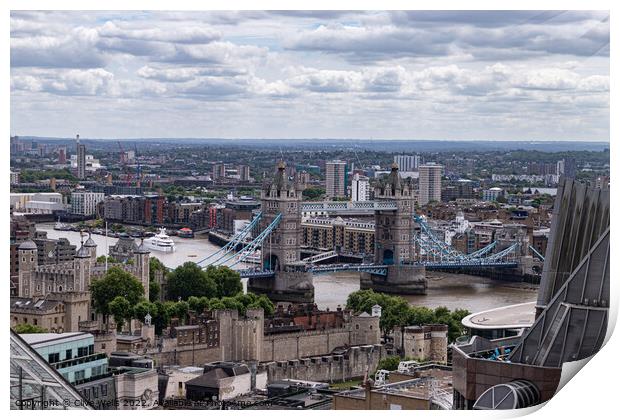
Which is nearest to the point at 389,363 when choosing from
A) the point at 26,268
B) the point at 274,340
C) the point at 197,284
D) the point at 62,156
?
the point at 274,340

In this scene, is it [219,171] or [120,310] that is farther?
[219,171]

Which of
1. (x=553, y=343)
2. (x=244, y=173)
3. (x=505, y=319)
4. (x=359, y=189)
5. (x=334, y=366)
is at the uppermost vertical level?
(x=553, y=343)

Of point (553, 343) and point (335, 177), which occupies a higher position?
point (553, 343)

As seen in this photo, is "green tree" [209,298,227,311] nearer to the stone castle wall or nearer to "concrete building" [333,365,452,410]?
the stone castle wall

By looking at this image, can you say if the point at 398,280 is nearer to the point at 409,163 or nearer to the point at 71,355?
the point at 71,355

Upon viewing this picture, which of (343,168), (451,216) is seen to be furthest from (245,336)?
(343,168)

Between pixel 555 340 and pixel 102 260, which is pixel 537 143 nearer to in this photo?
pixel 102 260
